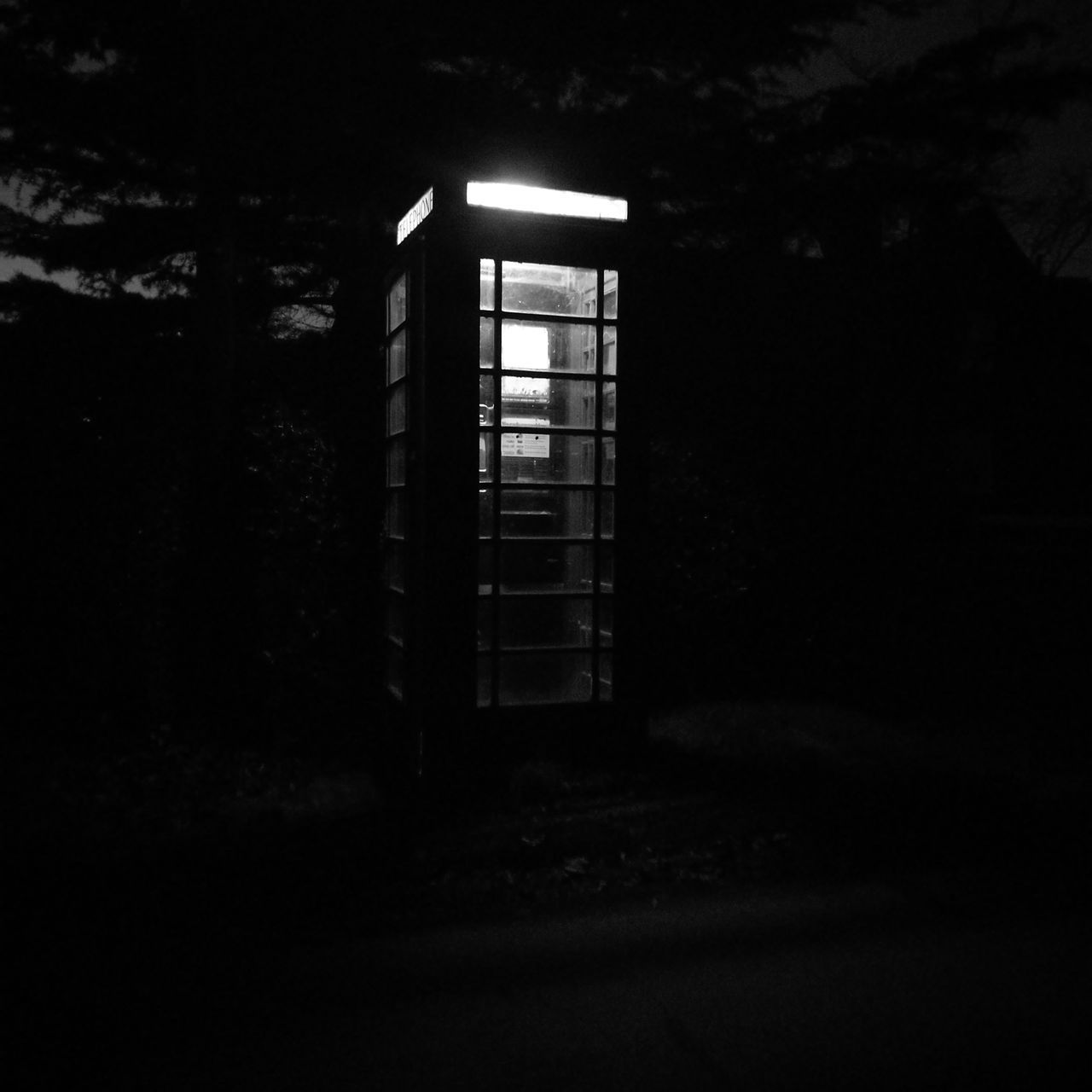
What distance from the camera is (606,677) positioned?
24.0 ft

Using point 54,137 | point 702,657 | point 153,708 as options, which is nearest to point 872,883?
point 702,657

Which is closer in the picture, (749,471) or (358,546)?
(358,546)

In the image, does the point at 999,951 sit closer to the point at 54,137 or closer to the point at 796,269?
the point at 796,269

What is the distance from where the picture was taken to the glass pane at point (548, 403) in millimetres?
6840

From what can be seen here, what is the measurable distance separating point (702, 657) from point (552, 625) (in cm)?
259

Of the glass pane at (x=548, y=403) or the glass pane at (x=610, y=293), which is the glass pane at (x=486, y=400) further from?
the glass pane at (x=610, y=293)

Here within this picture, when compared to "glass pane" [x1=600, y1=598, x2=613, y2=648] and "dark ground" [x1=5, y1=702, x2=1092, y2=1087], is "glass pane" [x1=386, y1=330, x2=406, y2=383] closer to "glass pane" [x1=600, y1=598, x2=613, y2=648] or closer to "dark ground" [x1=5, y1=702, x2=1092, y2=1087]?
"glass pane" [x1=600, y1=598, x2=613, y2=648]

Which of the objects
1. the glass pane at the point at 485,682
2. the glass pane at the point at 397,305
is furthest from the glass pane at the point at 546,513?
the glass pane at the point at 397,305

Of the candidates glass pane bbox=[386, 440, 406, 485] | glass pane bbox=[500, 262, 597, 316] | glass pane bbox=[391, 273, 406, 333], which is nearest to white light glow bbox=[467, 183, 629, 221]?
glass pane bbox=[500, 262, 597, 316]

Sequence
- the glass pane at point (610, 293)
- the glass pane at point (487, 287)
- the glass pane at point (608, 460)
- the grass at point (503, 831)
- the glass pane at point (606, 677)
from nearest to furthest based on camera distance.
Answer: the grass at point (503, 831), the glass pane at point (487, 287), the glass pane at point (610, 293), the glass pane at point (608, 460), the glass pane at point (606, 677)

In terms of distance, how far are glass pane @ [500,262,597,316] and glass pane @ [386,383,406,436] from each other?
964 mm

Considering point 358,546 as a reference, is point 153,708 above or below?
below

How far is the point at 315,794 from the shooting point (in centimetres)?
653

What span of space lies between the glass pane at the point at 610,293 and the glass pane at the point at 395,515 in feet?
6.01
